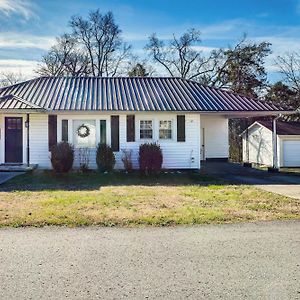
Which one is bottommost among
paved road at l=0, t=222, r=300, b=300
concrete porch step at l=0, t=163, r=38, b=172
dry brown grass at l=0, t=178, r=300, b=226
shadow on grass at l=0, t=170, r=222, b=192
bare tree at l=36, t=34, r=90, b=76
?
paved road at l=0, t=222, r=300, b=300

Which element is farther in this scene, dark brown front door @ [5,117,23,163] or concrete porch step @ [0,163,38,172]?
dark brown front door @ [5,117,23,163]

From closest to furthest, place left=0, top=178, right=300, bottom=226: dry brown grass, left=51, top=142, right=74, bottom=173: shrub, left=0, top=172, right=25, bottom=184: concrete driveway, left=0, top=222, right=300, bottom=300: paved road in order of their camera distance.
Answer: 1. left=0, top=222, right=300, bottom=300: paved road
2. left=0, top=178, right=300, bottom=226: dry brown grass
3. left=0, top=172, right=25, bottom=184: concrete driveway
4. left=51, top=142, right=74, bottom=173: shrub

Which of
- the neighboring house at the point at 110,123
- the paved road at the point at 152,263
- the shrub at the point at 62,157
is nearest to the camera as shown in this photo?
the paved road at the point at 152,263

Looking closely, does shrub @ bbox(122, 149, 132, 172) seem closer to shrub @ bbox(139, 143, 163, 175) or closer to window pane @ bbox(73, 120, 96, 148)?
shrub @ bbox(139, 143, 163, 175)

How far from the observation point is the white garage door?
23.8 metres

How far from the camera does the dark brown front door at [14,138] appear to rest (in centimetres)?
1823

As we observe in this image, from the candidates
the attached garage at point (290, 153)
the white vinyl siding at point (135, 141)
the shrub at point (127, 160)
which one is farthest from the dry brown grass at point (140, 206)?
the attached garage at point (290, 153)

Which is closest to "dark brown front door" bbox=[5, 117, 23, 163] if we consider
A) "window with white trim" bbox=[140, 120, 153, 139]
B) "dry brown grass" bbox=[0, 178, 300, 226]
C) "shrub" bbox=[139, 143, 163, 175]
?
"window with white trim" bbox=[140, 120, 153, 139]

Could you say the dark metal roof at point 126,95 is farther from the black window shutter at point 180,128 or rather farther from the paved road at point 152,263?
the paved road at point 152,263

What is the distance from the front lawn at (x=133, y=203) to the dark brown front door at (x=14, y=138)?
143 inches

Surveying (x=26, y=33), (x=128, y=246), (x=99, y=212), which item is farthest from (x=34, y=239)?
(x=26, y=33)

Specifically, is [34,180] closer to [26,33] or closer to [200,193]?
[200,193]

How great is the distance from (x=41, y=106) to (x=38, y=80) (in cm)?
455

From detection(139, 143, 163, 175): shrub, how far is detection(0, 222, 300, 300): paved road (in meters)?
9.63
